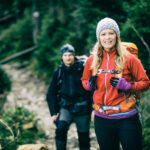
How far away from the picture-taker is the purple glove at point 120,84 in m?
2.34

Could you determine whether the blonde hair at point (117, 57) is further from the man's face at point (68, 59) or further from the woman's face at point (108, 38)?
the man's face at point (68, 59)

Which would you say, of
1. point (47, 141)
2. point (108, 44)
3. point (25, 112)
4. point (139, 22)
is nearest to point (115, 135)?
point (108, 44)

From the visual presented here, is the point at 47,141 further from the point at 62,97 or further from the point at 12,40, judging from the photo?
the point at 12,40

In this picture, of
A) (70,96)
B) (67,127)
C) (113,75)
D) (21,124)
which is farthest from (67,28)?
(113,75)

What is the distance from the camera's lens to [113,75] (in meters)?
2.46

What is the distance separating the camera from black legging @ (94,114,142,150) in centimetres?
234

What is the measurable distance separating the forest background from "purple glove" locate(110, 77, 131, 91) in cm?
135

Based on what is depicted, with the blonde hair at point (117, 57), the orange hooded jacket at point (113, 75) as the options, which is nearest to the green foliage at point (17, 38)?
the blonde hair at point (117, 57)

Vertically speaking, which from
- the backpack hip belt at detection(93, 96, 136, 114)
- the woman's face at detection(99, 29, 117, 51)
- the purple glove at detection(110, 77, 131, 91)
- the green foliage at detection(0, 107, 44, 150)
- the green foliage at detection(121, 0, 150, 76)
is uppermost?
the green foliage at detection(121, 0, 150, 76)

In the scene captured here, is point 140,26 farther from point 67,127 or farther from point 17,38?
point 17,38

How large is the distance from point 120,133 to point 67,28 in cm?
860

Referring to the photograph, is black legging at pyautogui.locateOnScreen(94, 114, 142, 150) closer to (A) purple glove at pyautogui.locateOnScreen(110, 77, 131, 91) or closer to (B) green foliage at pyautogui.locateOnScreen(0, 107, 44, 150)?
(A) purple glove at pyautogui.locateOnScreen(110, 77, 131, 91)

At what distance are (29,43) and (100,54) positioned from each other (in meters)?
13.9

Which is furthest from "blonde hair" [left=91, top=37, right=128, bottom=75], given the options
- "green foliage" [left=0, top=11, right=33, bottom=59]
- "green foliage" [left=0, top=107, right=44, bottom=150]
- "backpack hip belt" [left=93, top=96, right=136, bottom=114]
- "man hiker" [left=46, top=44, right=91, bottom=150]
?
"green foliage" [left=0, top=11, right=33, bottom=59]
